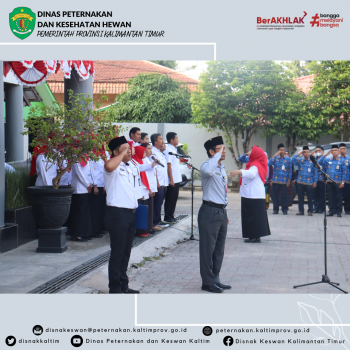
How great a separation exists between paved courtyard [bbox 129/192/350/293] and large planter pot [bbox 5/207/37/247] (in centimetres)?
216

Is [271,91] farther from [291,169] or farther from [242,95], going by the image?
[291,169]

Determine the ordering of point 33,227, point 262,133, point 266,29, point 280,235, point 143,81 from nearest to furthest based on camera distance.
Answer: point 266,29 < point 33,227 < point 280,235 < point 262,133 < point 143,81

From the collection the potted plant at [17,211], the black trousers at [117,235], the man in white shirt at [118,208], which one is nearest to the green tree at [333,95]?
the potted plant at [17,211]

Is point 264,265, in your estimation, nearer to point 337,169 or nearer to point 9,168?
point 9,168

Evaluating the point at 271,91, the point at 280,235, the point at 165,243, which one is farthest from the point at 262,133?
the point at 165,243

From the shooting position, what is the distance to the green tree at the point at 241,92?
19.5 meters

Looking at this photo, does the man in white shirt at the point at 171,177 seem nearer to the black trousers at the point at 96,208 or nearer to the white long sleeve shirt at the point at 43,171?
the black trousers at the point at 96,208

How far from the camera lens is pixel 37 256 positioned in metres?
6.72

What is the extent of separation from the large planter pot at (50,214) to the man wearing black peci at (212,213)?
2512mm

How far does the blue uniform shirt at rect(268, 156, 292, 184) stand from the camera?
12.8 m

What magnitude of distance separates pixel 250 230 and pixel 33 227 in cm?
397
